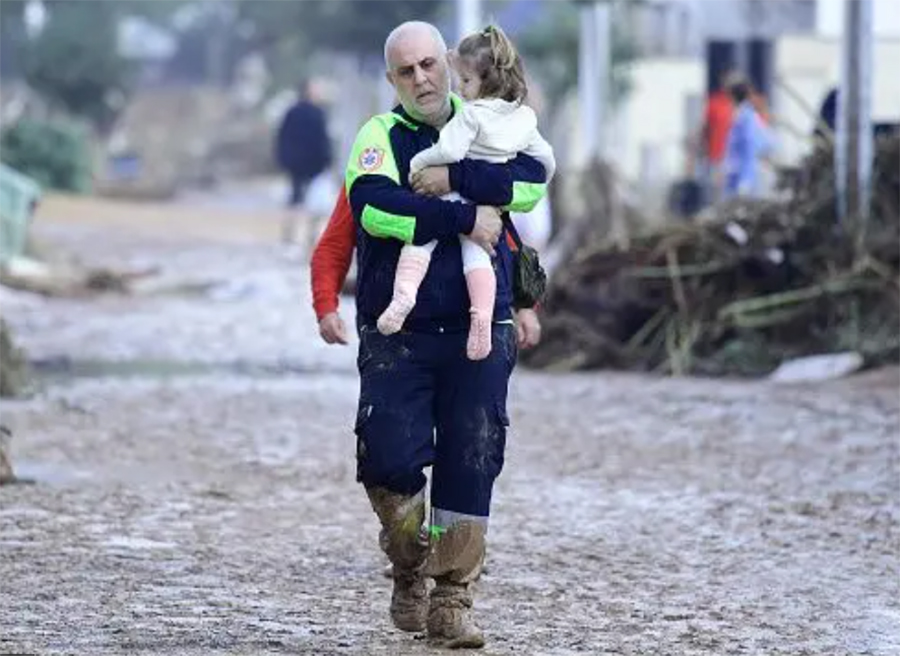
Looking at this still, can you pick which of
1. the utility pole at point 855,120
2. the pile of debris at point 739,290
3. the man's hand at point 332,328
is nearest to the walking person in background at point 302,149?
the utility pole at point 855,120

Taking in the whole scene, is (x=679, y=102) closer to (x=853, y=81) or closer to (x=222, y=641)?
(x=853, y=81)

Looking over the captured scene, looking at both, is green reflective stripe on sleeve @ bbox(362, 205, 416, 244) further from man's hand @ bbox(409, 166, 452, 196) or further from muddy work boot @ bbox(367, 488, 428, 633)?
muddy work boot @ bbox(367, 488, 428, 633)

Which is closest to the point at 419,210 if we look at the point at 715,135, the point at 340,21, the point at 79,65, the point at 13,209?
the point at 13,209

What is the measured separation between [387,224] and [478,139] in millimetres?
331

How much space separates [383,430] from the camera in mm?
7281

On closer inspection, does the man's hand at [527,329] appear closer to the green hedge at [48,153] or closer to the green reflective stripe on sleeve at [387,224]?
the green reflective stripe on sleeve at [387,224]

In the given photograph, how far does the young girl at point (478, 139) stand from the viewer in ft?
23.5

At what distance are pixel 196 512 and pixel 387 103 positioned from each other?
28.8 m

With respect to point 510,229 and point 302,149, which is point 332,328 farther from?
point 302,149

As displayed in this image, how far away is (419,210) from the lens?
282 inches

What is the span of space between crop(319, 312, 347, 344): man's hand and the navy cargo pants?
0.26 m

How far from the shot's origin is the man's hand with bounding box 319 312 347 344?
25.1ft

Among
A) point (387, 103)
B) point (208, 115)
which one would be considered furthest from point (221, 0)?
point (387, 103)

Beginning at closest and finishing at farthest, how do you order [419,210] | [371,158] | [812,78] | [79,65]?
[419,210] < [371,158] < [812,78] < [79,65]
